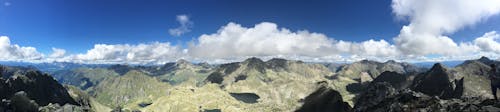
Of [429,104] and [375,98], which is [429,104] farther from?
[375,98]

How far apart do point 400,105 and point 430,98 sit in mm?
5545

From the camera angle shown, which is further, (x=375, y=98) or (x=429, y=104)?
(x=375, y=98)

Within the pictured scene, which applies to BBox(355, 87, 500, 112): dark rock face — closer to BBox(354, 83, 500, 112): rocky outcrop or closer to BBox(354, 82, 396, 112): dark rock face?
BBox(354, 83, 500, 112): rocky outcrop

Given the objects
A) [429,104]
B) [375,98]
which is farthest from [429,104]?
[375,98]

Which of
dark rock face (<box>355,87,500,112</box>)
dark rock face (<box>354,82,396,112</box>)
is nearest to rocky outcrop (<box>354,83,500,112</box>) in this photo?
dark rock face (<box>355,87,500,112</box>)

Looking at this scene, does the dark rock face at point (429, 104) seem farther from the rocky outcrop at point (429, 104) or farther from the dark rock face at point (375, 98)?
the dark rock face at point (375, 98)

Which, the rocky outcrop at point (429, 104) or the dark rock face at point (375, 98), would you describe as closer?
the rocky outcrop at point (429, 104)

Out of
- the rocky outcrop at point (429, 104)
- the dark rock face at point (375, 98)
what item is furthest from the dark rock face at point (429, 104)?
the dark rock face at point (375, 98)

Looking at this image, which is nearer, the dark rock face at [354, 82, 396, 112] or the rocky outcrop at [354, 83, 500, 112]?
the rocky outcrop at [354, 83, 500, 112]

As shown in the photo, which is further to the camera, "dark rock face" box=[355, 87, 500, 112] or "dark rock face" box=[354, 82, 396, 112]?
"dark rock face" box=[354, 82, 396, 112]

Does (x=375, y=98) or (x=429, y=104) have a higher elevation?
(x=429, y=104)

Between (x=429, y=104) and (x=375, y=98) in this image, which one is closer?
(x=429, y=104)

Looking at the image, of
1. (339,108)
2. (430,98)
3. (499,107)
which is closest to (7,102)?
(339,108)

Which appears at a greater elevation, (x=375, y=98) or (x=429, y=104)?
(x=429, y=104)
